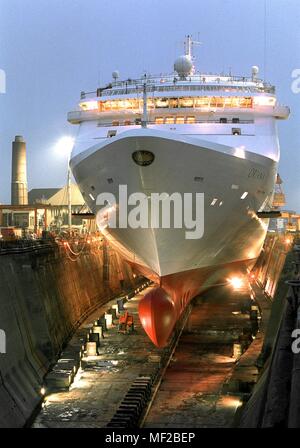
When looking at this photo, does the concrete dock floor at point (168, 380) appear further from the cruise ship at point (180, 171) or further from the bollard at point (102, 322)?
the cruise ship at point (180, 171)

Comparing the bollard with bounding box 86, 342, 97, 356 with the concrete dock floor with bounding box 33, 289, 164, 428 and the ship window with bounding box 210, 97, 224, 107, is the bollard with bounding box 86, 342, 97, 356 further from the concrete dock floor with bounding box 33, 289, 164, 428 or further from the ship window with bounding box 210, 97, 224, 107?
the ship window with bounding box 210, 97, 224, 107

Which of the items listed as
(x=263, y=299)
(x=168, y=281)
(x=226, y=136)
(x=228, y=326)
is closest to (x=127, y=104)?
(x=226, y=136)

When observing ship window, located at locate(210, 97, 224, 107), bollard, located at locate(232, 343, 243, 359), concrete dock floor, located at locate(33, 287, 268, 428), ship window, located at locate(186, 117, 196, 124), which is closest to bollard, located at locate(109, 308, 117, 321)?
concrete dock floor, located at locate(33, 287, 268, 428)

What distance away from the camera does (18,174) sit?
50.5 meters

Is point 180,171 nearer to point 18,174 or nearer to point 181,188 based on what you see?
point 181,188

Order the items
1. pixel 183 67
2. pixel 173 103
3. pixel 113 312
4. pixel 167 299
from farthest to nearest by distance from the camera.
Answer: pixel 183 67 < pixel 113 312 < pixel 173 103 < pixel 167 299

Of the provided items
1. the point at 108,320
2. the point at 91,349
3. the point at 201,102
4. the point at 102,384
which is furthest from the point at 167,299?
the point at 201,102

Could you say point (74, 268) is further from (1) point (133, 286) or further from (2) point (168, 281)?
(1) point (133, 286)

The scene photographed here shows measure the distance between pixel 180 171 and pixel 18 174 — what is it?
127ft

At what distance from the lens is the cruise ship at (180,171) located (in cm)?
1449

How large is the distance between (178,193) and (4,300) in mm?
5583

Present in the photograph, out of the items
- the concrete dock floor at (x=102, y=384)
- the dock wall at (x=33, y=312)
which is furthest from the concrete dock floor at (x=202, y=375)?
the dock wall at (x=33, y=312)

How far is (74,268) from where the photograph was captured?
78.3 ft

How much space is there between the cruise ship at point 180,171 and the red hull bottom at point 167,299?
32 mm
